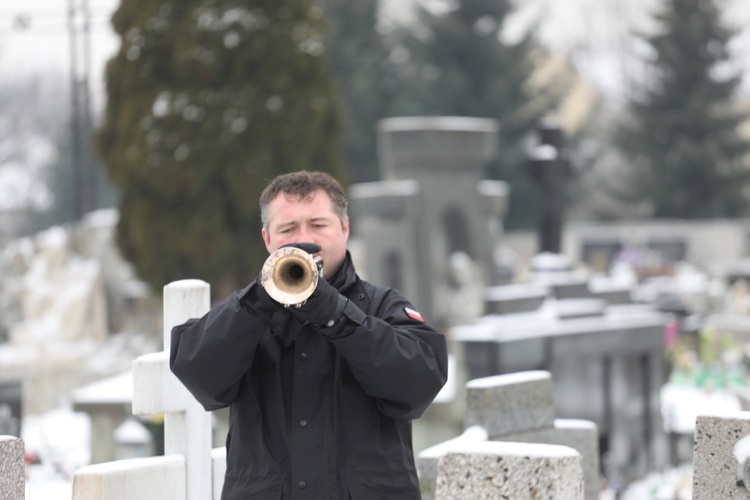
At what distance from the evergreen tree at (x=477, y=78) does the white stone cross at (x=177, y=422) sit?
29303 millimetres

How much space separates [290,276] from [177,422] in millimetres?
1034

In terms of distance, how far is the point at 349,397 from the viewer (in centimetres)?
268

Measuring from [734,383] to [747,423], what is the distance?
10.5m

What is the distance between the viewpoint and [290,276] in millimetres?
2469

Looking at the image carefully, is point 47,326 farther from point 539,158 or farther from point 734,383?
point 734,383

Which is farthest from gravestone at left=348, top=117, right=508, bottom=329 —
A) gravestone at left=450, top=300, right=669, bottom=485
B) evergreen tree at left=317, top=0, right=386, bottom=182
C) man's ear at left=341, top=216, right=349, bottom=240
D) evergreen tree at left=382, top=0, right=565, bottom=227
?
evergreen tree at left=382, top=0, right=565, bottom=227

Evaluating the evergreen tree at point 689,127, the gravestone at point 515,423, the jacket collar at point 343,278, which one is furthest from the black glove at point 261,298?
the evergreen tree at point 689,127

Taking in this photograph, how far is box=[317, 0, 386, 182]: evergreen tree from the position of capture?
31.6 metres

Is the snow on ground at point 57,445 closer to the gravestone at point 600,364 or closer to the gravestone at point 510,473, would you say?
the gravestone at point 600,364

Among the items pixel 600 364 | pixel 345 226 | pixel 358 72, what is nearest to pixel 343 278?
pixel 345 226

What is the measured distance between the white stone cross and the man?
453 millimetres

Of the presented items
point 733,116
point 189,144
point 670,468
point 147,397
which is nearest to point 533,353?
point 670,468

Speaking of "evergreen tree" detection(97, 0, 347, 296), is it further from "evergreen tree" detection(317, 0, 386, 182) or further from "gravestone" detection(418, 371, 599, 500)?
"evergreen tree" detection(317, 0, 386, 182)

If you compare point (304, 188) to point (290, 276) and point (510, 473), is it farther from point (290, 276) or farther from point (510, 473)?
point (510, 473)
